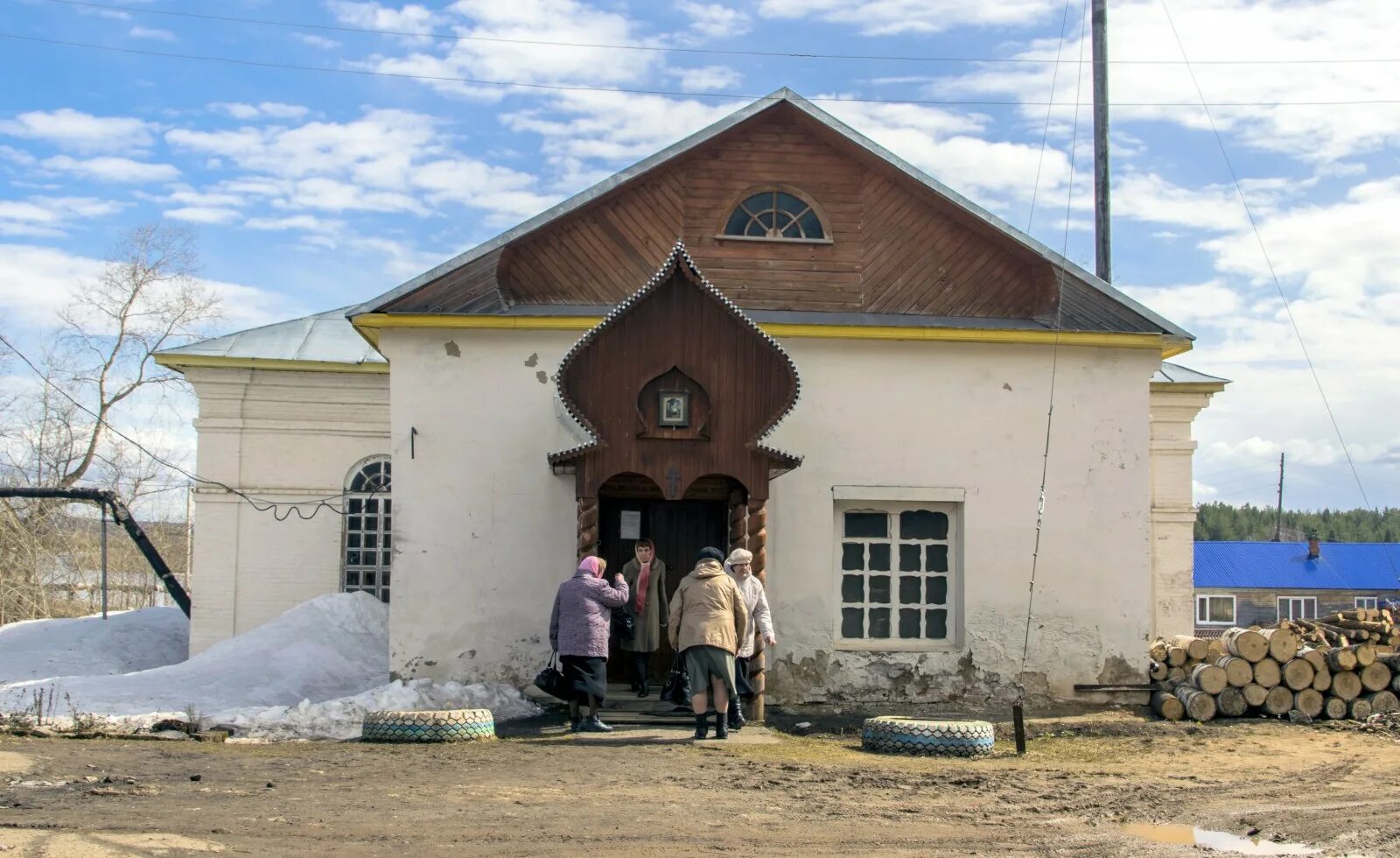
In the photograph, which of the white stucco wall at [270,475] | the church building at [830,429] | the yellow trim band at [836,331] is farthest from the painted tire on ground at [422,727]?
the white stucco wall at [270,475]

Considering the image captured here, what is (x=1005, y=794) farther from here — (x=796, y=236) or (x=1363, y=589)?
(x=1363, y=589)

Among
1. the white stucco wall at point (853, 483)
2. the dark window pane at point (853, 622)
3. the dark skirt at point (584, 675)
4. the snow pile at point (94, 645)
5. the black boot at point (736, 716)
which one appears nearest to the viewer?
the dark skirt at point (584, 675)

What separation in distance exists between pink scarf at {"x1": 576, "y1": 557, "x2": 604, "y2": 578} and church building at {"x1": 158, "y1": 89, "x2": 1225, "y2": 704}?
1670 millimetres

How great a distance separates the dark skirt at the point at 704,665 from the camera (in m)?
11.1

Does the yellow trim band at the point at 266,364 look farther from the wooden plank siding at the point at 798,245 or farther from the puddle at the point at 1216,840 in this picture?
the puddle at the point at 1216,840

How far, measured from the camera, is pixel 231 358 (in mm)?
18547

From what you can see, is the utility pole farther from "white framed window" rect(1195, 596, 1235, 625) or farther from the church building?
"white framed window" rect(1195, 596, 1235, 625)

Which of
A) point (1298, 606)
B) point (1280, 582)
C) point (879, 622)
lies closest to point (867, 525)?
point (879, 622)

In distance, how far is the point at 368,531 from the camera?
62.2ft

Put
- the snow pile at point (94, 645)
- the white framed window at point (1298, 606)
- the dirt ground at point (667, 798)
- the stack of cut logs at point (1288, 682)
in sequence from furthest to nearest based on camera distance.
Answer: the white framed window at point (1298, 606)
the snow pile at point (94, 645)
the stack of cut logs at point (1288, 682)
the dirt ground at point (667, 798)

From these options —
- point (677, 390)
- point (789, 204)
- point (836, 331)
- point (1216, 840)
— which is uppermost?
point (789, 204)

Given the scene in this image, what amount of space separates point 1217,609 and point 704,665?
45.5 metres

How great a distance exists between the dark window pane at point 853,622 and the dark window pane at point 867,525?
776 millimetres

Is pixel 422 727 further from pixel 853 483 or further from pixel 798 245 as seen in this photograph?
pixel 798 245
